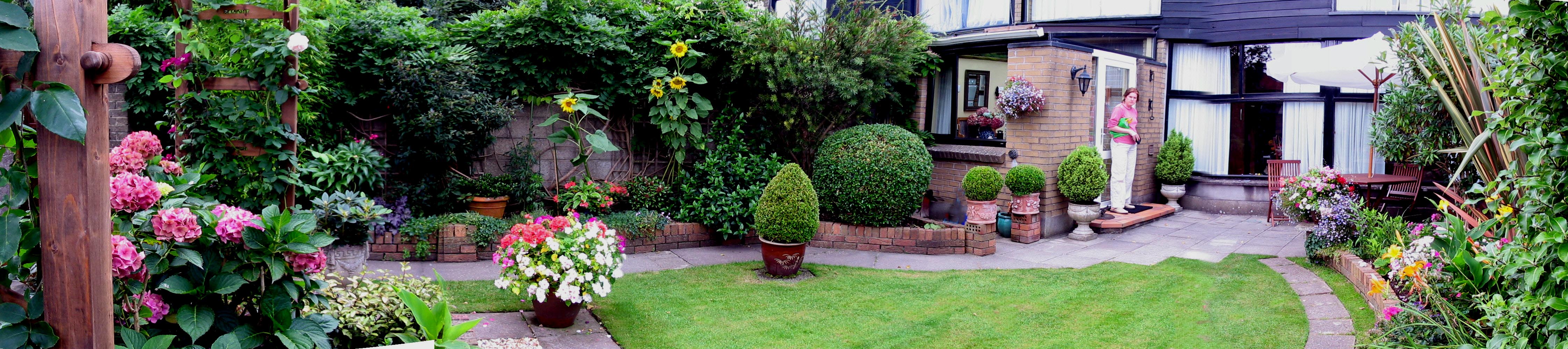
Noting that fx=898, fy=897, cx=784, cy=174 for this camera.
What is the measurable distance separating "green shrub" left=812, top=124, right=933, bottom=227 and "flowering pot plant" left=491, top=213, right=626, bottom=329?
3.27 m

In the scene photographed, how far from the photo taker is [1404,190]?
9656 millimetres

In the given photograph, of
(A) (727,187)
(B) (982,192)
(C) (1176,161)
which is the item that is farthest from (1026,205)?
(C) (1176,161)

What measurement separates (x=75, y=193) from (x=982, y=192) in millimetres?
7013

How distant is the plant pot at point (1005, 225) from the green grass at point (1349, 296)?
243 centimetres

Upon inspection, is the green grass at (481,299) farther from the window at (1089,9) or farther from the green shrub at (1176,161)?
the green shrub at (1176,161)

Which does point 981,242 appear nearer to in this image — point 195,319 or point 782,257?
point 782,257

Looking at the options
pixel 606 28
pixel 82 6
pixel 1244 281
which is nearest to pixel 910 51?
pixel 606 28

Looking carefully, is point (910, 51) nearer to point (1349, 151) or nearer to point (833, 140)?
point (833, 140)

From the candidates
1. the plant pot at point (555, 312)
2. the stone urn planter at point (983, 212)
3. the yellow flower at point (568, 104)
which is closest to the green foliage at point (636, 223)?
the yellow flower at point (568, 104)

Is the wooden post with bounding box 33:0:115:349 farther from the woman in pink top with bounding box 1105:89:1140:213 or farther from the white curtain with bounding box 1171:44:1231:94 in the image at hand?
the white curtain with bounding box 1171:44:1231:94

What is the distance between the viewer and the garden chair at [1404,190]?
9.17 m

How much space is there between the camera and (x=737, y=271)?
7.15m

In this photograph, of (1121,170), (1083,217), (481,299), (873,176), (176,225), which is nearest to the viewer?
(176,225)

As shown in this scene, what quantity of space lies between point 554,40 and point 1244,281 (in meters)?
5.94
